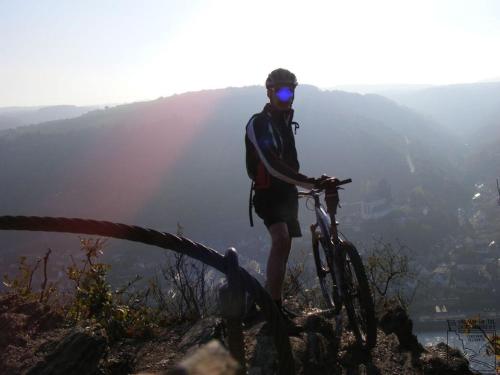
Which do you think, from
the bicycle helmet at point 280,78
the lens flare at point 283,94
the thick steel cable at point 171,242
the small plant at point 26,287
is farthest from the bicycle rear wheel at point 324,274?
the thick steel cable at point 171,242

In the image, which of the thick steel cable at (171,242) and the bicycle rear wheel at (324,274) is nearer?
the thick steel cable at (171,242)

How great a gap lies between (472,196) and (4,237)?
122 meters

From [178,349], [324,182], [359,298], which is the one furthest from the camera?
[359,298]

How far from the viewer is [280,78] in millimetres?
4031

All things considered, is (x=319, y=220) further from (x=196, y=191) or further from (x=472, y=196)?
(x=472, y=196)

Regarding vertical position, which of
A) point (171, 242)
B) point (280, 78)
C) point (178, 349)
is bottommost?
point (178, 349)

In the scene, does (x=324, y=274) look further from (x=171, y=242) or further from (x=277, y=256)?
(x=171, y=242)

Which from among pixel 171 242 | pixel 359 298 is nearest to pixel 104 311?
pixel 359 298

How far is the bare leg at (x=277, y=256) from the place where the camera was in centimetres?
397

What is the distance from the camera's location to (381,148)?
158125 millimetres

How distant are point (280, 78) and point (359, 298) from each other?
78.3 inches

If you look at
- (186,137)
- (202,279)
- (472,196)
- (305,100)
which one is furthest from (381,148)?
(202,279)

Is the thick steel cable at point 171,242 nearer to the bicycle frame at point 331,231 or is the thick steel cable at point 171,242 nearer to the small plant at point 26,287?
the bicycle frame at point 331,231

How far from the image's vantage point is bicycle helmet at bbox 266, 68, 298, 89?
402 cm
